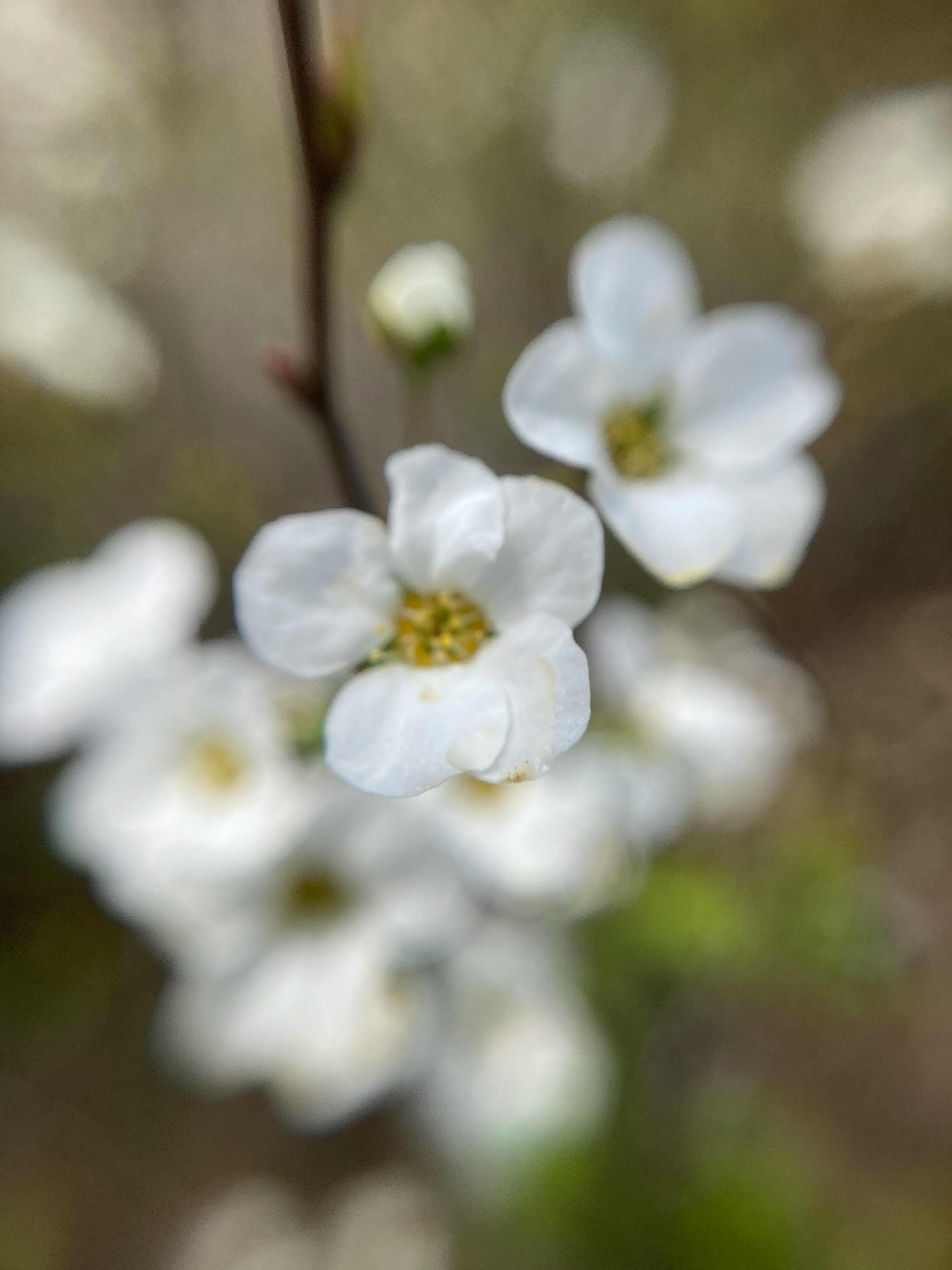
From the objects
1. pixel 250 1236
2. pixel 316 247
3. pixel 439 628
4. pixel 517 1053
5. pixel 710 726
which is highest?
pixel 316 247

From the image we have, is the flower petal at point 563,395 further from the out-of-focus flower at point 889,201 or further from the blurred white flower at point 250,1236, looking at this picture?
the blurred white flower at point 250,1236

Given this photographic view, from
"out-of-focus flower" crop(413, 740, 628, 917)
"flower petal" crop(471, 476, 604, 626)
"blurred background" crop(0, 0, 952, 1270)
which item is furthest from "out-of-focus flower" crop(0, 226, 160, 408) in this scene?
"flower petal" crop(471, 476, 604, 626)

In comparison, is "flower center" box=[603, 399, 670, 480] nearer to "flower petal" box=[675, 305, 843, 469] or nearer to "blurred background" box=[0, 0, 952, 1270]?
"flower petal" box=[675, 305, 843, 469]

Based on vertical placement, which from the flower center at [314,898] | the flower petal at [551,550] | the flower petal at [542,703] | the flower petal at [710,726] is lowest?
the flower center at [314,898]

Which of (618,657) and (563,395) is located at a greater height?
(563,395)

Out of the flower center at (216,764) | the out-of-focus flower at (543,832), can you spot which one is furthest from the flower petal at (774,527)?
the flower center at (216,764)

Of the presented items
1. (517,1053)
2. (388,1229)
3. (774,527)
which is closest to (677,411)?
(774,527)

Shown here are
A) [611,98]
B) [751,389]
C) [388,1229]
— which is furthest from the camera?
[611,98]

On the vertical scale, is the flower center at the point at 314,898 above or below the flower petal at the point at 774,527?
below

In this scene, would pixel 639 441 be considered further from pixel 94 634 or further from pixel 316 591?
pixel 94 634
